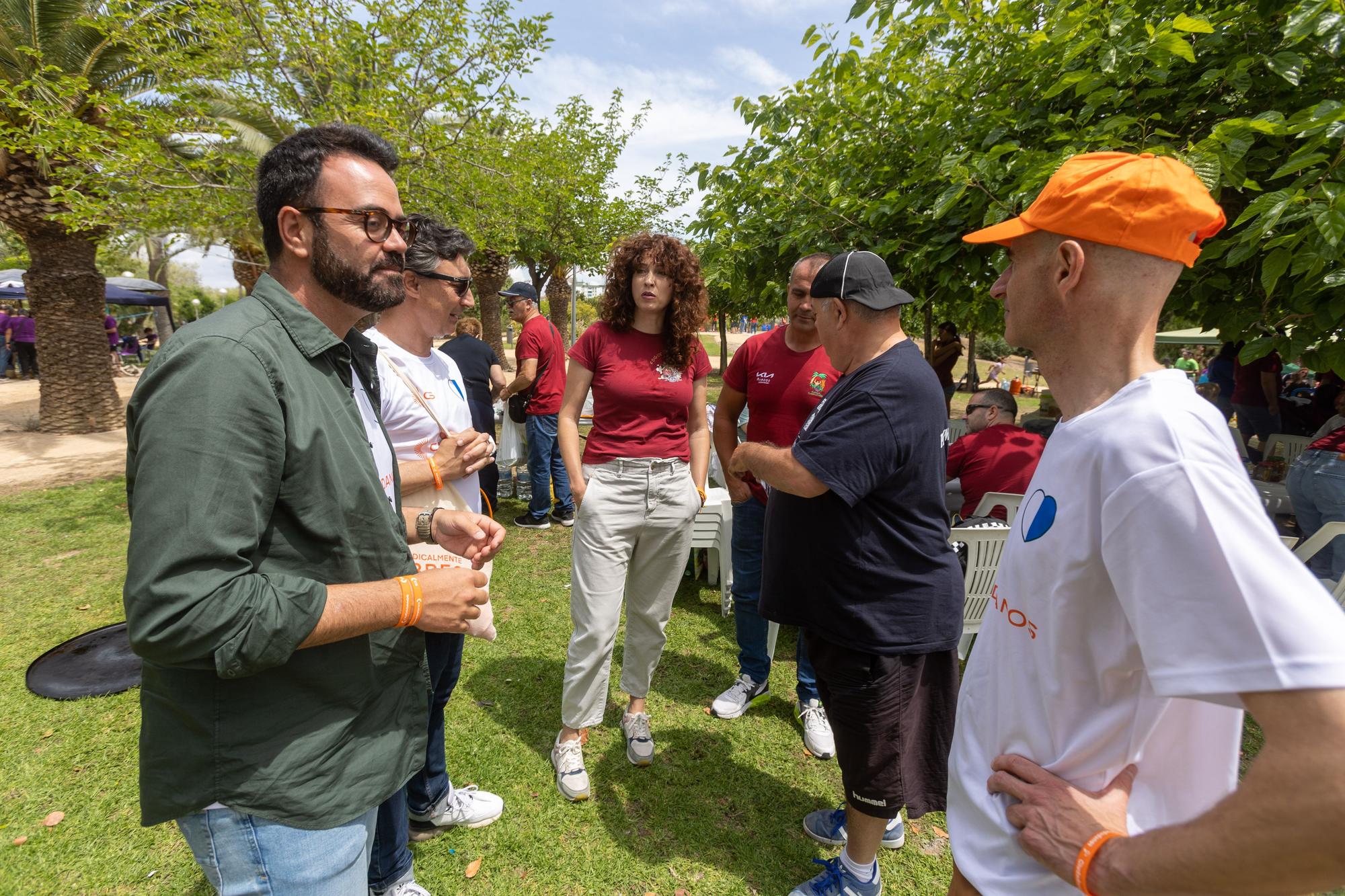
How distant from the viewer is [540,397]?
22.0 feet

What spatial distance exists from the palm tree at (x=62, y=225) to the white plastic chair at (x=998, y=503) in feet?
28.4

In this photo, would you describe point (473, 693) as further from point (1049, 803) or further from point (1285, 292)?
point (1285, 292)

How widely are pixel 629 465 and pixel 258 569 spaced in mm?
1861

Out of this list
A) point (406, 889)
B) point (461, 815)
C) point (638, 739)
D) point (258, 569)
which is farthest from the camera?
point (638, 739)

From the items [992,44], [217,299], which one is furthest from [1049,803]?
[217,299]

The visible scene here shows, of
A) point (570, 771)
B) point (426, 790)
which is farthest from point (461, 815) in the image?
point (570, 771)

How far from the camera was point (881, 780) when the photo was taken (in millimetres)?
2160

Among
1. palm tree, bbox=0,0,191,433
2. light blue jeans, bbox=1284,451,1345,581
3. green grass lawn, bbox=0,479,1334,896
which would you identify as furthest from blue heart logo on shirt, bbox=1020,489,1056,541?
palm tree, bbox=0,0,191,433

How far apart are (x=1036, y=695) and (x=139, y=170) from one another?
8.08 meters

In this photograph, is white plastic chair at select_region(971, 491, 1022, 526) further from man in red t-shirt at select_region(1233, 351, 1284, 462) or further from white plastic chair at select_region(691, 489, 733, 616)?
man in red t-shirt at select_region(1233, 351, 1284, 462)

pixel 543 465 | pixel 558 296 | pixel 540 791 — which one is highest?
pixel 558 296

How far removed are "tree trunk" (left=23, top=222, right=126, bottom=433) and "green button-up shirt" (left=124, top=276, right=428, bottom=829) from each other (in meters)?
11.7

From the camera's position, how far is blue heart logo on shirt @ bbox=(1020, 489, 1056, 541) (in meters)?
1.05

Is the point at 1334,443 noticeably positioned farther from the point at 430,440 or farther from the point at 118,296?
the point at 118,296
